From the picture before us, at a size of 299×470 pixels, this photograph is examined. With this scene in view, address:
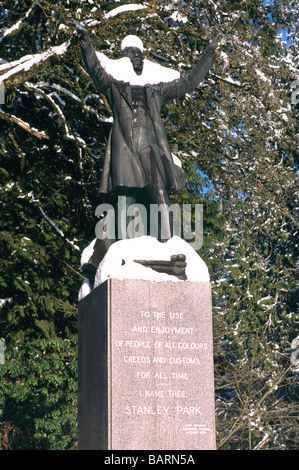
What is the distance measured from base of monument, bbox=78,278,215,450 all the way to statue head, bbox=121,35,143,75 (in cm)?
226

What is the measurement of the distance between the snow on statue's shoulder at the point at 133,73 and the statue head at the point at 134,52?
40mm

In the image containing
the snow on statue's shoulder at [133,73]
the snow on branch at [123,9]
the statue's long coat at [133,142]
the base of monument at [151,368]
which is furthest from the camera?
the snow on branch at [123,9]

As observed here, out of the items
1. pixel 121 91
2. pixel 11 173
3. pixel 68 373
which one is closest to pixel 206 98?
pixel 11 173

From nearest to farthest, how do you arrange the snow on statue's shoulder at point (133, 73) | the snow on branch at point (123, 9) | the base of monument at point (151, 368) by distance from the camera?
the base of monument at point (151, 368) < the snow on statue's shoulder at point (133, 73) < the snow on branch at point (123, 9)

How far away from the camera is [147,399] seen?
746 cm

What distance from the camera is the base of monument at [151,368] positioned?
7383 mm

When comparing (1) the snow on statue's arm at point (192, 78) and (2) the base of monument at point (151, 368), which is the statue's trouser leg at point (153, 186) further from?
(2) the base of monument at point (151, 368)

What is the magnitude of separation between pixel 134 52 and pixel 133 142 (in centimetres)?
90

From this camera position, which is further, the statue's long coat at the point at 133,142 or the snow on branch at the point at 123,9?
the snow on branch at the point at 123,9

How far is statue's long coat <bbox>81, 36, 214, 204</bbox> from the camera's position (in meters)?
8.55

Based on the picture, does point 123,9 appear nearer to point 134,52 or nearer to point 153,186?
point 134,52

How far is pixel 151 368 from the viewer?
24.8 ft

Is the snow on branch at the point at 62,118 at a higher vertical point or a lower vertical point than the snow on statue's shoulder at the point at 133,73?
higher

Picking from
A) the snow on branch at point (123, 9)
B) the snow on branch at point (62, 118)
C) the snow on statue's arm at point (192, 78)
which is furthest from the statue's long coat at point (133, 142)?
the snow on branch at point (62, 118)
